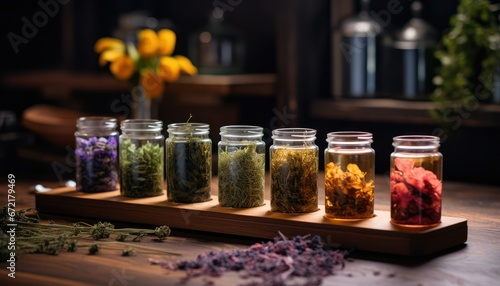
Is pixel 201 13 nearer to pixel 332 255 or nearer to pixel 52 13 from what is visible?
pixel 52 13

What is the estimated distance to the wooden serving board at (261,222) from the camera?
1.59m

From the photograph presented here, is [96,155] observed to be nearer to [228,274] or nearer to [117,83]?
[228,274]

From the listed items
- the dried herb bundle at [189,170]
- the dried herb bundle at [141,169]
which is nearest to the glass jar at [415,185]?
the dried herb bundle at [189,170]

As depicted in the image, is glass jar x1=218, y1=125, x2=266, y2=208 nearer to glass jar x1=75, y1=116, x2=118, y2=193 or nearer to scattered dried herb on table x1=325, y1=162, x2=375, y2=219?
scattered dried herb on table x1=325, y1=162, x2=375, y2=219

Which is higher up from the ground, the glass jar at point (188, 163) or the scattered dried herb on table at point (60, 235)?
the glass jar at point (188, 163)

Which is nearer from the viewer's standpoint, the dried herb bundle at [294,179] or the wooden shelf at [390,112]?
the dried herb bundle at [294,179]

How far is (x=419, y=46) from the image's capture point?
9.39ft

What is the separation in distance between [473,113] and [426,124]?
23 centimetres

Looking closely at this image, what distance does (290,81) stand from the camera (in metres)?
3.13

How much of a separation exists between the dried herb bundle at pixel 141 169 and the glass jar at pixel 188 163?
0.09 m

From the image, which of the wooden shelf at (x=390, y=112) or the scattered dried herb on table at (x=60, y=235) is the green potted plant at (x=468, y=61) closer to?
the wooden shelf at (x=390, y=112)

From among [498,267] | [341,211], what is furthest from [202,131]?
[498,267]

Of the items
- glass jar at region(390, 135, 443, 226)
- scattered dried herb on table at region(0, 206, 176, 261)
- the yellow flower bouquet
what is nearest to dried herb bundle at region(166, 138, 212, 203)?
scattered dried herb on table at region(0, 206, 176, 261)

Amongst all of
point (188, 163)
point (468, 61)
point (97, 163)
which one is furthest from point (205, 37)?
point (188, 163)
